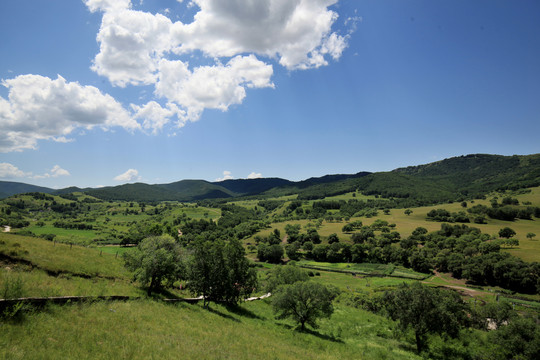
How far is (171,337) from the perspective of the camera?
20.6 metres

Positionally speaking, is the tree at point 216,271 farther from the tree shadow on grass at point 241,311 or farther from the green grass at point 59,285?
the green grass at point 59,285

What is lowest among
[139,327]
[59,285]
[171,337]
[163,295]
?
[163,295]

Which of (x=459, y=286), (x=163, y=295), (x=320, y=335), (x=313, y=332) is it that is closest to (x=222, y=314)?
(x=163, y=295)

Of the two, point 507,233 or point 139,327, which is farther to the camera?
point 507,233

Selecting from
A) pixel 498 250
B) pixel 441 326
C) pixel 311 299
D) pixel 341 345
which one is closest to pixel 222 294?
pixel 311 299

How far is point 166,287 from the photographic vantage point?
41469 mm

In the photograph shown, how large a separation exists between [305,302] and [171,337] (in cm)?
2276

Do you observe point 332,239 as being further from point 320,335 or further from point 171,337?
point 171,337

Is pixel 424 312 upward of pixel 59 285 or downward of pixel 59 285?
downward

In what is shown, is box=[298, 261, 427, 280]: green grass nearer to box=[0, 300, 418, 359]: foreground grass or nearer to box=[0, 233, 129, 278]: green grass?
box=[0, 300, 418, 359]: foreground grass

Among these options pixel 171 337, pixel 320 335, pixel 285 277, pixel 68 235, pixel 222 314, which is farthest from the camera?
pixel 68 235

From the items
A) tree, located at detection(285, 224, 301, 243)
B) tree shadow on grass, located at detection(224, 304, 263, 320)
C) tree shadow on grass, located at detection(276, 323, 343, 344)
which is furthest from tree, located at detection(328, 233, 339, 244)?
tree shadow on grass, located at detection(276, 323, 343, 344)

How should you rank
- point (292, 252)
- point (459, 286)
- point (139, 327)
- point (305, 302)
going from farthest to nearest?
point (292, 252)
point (459, 286)
point (305, 302)
point (139, 327)

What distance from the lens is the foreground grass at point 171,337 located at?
14.8 metres
